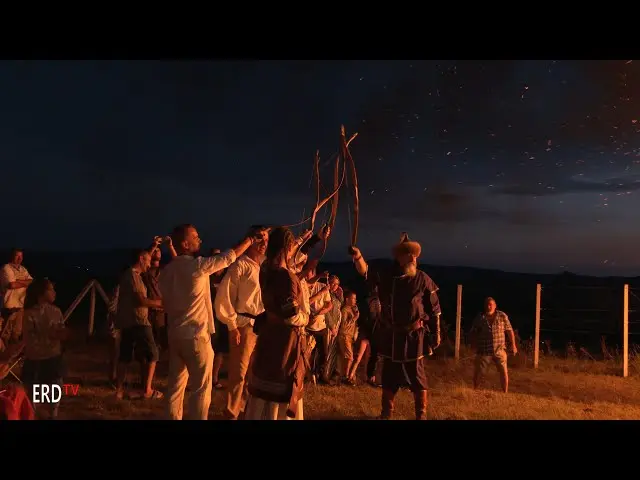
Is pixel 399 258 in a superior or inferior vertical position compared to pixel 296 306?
superior

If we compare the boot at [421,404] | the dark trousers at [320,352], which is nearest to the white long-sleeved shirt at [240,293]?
the boot at [421,404]

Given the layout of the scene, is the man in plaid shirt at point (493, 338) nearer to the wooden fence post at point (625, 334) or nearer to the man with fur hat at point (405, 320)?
the man with fur hat at point (405, 320)

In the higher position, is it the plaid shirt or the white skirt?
the plaid shirt

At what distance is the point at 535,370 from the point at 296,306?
22.5 feet

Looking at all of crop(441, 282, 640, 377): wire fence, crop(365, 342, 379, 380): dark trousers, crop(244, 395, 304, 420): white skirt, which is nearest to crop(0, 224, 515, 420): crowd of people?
crop(244, 395, 304, 420): white skirt

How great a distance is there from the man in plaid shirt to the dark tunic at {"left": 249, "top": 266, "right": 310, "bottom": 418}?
151 inches

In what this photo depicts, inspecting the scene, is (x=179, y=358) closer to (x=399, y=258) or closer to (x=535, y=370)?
(x=399, y=258)

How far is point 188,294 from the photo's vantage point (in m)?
4.40

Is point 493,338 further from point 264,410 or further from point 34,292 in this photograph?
point 34,292

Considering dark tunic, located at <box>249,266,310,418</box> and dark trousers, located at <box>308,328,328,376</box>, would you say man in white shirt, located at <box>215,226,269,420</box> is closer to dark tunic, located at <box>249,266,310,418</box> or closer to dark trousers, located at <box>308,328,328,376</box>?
dark tunic, located at <box>249,266,310,418</box>

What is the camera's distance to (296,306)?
394cm

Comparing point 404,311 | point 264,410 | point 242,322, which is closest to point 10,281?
point 242,322

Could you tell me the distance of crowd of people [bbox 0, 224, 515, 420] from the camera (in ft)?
A: 13.1
